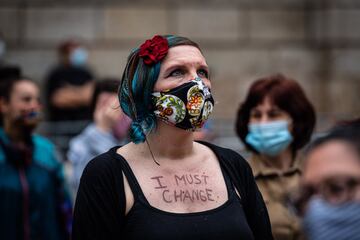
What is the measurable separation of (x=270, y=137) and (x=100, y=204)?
202 centimetres

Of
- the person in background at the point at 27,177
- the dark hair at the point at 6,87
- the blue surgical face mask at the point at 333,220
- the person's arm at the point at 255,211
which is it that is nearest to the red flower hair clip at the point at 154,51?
the person's arm at the point at 255,211

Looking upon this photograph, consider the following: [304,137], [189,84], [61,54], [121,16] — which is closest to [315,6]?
[121,16]

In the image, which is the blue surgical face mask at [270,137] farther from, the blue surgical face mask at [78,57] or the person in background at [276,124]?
the blue surgical face mask at [78,57]

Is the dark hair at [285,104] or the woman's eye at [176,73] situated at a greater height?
the woman's eye at [176,73]

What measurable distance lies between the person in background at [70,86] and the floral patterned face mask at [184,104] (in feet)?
20.4

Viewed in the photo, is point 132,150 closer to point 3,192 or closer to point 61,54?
point 3,192

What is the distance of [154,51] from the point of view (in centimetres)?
420

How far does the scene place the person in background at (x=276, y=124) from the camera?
226 inches

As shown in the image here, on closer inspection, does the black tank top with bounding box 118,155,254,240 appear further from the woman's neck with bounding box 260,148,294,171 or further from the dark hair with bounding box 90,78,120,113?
the dark hair with bounding box 90,78,120,113

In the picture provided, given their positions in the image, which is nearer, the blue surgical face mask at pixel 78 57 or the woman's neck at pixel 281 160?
the woman's neck at pixel 281 160

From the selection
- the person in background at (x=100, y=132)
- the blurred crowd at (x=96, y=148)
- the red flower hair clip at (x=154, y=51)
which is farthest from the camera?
the person in background at (x=100, y=132)

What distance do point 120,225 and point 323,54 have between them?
9.12 metres

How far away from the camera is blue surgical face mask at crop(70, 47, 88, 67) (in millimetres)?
11273

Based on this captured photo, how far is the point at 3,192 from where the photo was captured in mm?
6430
